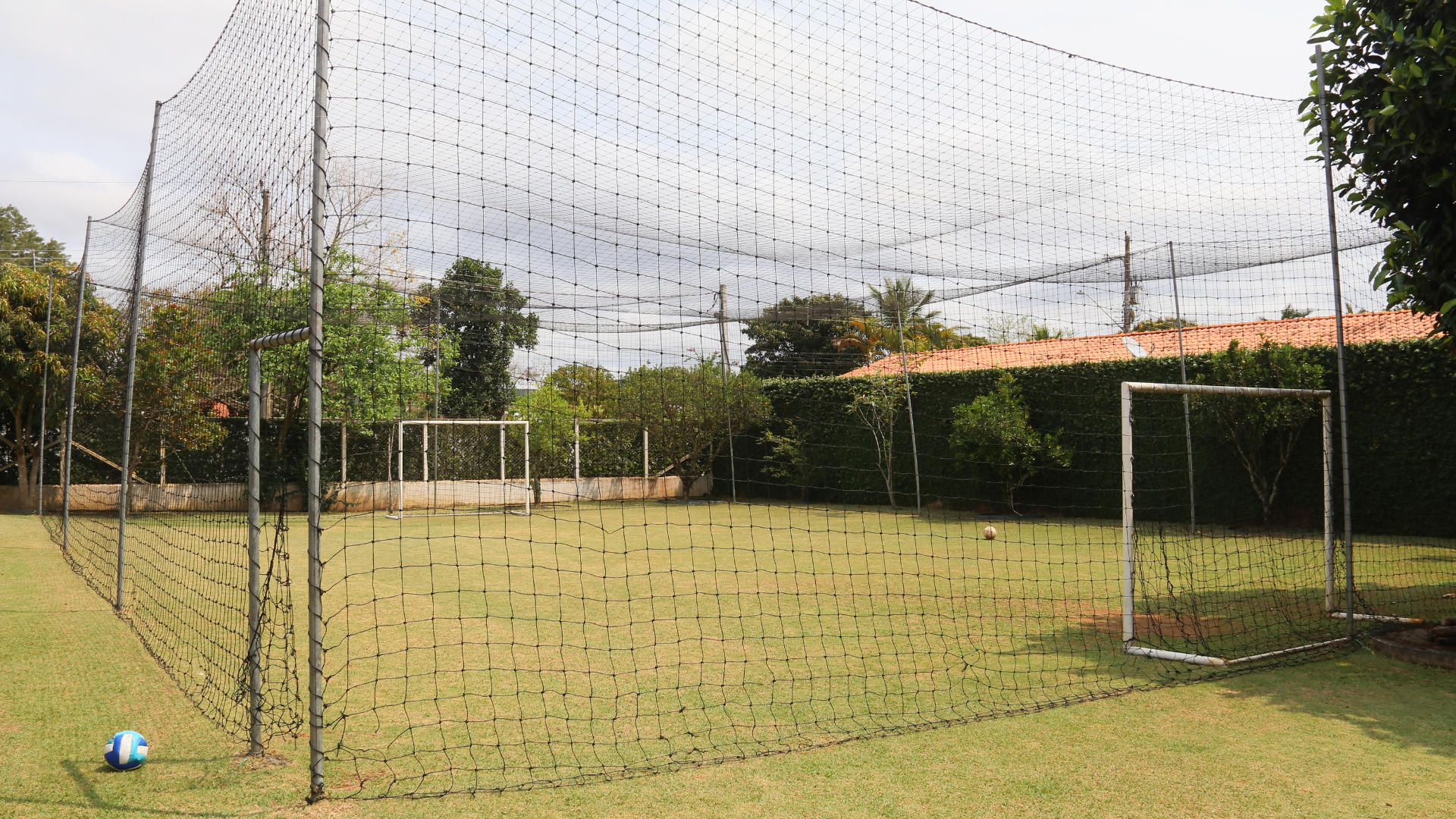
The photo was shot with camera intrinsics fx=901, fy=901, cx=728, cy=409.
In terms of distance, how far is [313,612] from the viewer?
10.2 ft

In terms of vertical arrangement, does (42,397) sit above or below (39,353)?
below

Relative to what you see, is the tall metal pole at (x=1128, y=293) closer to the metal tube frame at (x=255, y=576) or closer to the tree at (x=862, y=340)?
the metal tube frame at (x=255, y=576)

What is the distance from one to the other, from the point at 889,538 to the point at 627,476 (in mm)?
9018

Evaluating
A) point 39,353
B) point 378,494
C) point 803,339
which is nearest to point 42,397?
point 39,353

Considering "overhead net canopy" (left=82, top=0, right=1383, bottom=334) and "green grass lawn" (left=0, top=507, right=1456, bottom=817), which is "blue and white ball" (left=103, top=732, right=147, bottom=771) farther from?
"overhead net canopy" (left=82, top=0, right=1383, bottom=334)

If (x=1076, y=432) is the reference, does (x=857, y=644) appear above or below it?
below

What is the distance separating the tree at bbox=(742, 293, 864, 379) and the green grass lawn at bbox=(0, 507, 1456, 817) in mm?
5481

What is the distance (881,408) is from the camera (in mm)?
15914

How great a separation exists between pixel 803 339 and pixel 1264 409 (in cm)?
1234

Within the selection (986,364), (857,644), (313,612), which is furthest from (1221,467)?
(313,612)

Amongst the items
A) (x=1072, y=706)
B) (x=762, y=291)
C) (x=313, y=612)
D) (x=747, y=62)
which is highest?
(x=747, y=62)

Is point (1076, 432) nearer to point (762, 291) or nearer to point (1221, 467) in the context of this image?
point (1221, 467)

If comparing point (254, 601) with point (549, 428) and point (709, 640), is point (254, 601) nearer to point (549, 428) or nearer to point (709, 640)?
point (709, 640)

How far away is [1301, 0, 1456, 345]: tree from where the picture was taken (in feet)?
15.8
